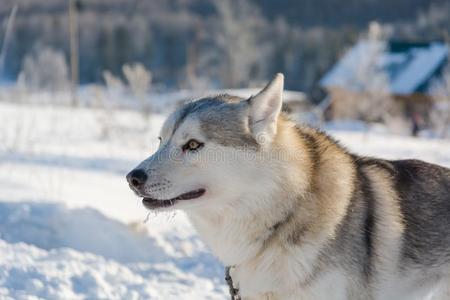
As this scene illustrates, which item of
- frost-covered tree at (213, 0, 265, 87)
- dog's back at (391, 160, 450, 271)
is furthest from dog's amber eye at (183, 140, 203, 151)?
frost-covered tree at (213, 0, 265, 87)

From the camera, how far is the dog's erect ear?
10.6 ft

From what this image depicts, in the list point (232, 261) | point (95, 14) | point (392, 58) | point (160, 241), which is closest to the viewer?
point (232, 261)

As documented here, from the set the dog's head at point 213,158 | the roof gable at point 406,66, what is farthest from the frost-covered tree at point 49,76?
the dog's head at point 213,158

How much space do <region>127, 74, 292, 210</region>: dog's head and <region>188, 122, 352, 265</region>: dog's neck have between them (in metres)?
0.07

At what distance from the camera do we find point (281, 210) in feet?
10.4

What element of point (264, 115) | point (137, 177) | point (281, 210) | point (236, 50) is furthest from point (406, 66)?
point (137, 177)

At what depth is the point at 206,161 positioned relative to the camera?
3199mm

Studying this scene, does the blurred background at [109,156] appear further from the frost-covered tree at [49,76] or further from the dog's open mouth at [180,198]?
the dog's open mouth at [180,198]

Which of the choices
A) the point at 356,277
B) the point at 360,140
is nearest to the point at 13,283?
the point at 356,277

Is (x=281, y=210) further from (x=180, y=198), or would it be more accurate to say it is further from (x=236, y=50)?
(x=236, y=50)

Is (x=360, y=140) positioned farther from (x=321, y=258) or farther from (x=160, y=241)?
(x=321, y=258)

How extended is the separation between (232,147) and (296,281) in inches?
28.9

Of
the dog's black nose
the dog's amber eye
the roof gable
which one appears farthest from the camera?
the roof gable

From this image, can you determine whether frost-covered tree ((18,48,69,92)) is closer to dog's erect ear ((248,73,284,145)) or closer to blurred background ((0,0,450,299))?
blurred background ((0,0,450,299))
